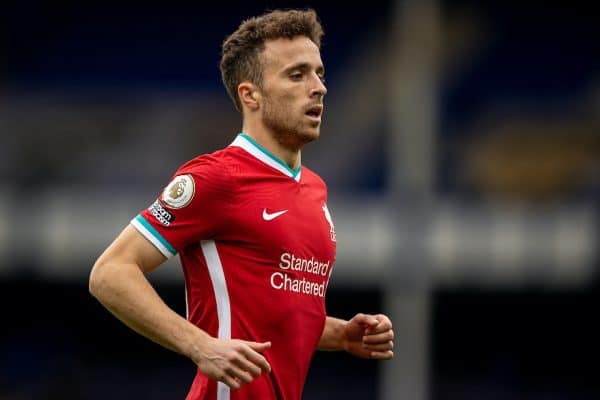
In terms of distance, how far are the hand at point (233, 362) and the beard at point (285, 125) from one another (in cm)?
94

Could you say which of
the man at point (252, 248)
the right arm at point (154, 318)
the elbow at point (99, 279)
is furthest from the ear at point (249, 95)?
the elbow at point (99, 279)

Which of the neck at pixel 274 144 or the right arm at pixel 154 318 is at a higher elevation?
the neck at pixel 274 144

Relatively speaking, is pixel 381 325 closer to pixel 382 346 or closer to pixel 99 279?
pixel 382 346

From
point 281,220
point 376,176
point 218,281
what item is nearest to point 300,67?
point 281,220

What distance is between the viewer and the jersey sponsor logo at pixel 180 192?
4.05 m

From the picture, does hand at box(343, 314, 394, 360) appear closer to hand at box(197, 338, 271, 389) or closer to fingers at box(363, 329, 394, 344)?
fingers at box(363, 329, 394, 344)

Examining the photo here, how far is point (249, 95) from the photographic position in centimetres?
445

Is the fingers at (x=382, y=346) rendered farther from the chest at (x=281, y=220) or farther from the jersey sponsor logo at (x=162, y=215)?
the jersey sponsor logo at (x=162, y=215)

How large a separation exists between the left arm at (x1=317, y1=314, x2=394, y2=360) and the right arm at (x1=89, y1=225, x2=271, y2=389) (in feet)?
2.53

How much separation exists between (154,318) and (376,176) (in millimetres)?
11332

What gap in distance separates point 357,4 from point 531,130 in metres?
3.47

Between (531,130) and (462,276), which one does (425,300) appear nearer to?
(462,276)

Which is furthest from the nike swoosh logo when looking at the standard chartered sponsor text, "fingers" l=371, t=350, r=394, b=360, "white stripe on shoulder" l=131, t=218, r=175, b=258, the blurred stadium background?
the blurred stadium background

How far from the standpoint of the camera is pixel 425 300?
1303 cm
